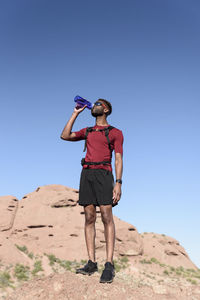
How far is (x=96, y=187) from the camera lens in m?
4.68

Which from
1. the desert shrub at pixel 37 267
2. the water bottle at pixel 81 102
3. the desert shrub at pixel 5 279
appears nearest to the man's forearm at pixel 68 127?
the water bottle at pixel 81 102

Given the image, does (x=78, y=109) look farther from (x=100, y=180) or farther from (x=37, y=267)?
(x=37, y=267)

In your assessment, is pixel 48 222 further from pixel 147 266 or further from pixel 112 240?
pixel 112 240

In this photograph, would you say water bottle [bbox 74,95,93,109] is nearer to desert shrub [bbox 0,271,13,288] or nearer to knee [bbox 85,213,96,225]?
knee [bbox 85,213,96,225]

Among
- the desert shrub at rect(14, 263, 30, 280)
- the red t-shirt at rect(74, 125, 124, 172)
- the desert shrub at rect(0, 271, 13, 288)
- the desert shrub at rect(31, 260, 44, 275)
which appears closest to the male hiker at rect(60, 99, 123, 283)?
the red t-shirt at rect(74, 125, 124, 172)

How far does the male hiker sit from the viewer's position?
15.1 ft

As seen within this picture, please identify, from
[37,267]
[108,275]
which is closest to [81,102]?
[108,275]

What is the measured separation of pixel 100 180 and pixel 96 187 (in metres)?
0.13

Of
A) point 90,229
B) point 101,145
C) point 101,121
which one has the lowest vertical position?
point 90,229

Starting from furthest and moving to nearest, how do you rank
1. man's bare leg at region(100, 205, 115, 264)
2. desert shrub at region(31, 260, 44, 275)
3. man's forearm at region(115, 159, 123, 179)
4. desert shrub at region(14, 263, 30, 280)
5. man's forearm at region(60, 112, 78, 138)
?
desert shrub at region(31, 260, 44, 275), desert shrub at region(14, 263, 30, 280), man's forearm at region(60, 112, 78, 138), man's forearm at region(115, 159, 123, 179), man's bare leg at region(100, 205, 115, 264)

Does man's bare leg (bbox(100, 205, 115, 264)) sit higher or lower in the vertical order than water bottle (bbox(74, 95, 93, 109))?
lower

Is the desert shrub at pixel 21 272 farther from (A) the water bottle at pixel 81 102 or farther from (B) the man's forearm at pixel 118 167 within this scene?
(A) the water bottle at pixel 81 102

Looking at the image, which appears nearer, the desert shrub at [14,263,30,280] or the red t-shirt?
the red t-shirt

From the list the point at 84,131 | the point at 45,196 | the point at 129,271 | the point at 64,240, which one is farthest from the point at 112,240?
the point at 45,196
